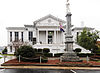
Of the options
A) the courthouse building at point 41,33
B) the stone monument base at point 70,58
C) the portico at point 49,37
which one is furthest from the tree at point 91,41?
the stone monument base at point 70,58

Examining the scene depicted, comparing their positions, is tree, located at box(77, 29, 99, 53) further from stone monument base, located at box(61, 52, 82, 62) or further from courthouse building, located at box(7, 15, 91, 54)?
stone monument base, located at box(61, 52, 82, 62)

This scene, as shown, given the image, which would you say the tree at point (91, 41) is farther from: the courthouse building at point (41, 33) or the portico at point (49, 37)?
the portico at point (49, 37)

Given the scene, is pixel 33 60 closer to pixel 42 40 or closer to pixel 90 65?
pixel 90 65

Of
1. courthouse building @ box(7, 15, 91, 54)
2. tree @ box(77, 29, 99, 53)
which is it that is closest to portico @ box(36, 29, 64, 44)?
courthouse building @ box(7, 15, 91, 54)

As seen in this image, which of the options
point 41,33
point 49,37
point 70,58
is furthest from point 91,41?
point 41,33

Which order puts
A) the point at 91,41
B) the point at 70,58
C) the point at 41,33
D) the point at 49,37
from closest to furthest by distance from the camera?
1. the point at 70,58
2. the point at 91,41
3. the point at 49,37
4. the point at 41,33

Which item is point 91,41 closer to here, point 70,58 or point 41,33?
point 70,58

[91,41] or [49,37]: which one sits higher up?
[49,37]

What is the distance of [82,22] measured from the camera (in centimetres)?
5434

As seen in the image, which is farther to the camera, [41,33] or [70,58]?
[41,33]

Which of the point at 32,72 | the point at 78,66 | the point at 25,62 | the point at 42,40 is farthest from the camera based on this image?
the point at 42,40

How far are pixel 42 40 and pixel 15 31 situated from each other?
1138cm

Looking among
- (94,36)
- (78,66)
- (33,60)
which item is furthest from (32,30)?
(78,66)

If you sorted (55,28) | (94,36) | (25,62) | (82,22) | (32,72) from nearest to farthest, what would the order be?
(32,72) < (25,62) < (94,36) < (55,28) < (82,22)
